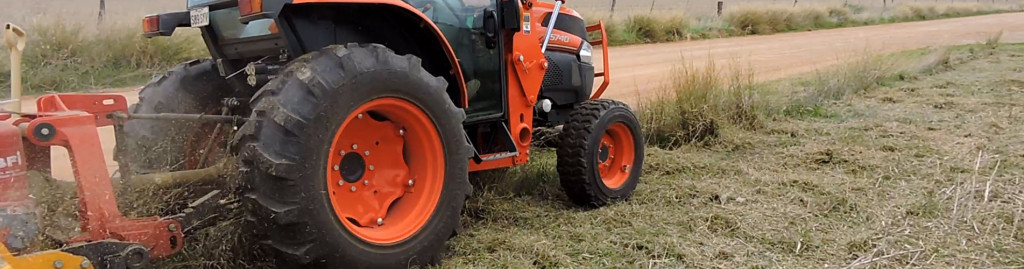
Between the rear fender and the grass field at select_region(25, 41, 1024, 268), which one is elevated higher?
the rear fender

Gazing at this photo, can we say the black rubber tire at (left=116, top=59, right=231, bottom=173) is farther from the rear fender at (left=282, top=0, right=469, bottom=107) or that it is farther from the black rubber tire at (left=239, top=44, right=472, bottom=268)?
the black rubber tire at (left=239, top=44, right=472, bottom=268)

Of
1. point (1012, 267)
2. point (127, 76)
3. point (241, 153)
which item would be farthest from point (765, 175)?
point (127, 76)

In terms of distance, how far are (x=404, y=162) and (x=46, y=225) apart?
4.33 ft

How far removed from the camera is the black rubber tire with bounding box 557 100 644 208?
439 cm

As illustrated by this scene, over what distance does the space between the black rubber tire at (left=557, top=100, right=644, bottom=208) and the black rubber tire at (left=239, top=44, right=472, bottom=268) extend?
4.72 ft

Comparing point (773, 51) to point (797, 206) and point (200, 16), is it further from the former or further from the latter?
point (200, 16)

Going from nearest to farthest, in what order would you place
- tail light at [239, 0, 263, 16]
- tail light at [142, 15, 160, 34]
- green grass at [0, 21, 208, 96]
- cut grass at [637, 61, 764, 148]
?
tail light at [239, 0, 263, 16] → tail light at [142, 15, 160, 34] → cut grass at [637, 61, 764, 148] → green grass at [0, 21, 208, 96]

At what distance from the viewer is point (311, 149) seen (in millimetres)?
2797

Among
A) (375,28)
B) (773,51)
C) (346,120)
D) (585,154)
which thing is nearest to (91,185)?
(346,120)

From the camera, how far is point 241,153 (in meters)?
2.73

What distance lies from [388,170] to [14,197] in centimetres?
134

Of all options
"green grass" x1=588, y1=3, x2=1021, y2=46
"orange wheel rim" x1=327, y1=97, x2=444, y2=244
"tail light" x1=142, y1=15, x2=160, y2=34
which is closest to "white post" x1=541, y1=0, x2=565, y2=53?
"orange wheel rim" x1=327, y1=97, x2=444, y2=244

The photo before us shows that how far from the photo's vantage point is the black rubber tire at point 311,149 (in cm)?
272

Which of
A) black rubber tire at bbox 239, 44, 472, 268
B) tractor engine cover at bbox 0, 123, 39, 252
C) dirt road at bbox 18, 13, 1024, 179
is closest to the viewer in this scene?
tractor engine cover at bbox 0, 123, 39, 252
